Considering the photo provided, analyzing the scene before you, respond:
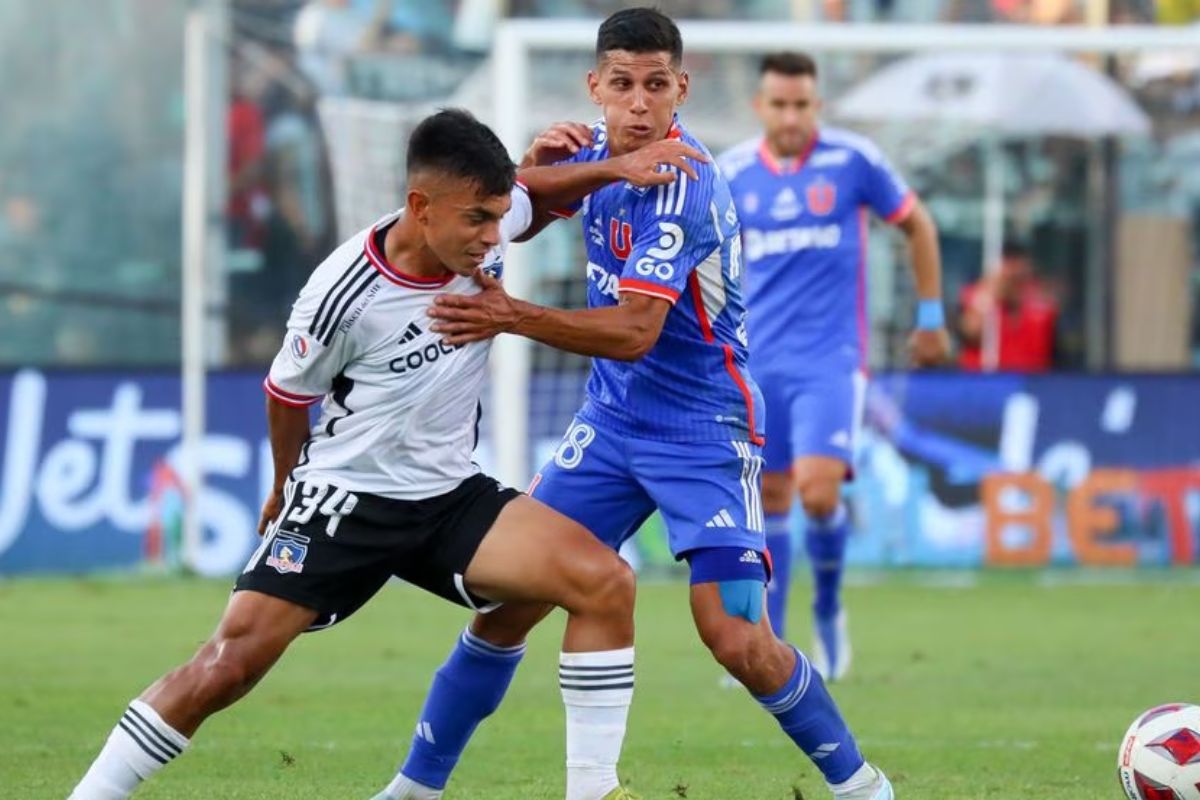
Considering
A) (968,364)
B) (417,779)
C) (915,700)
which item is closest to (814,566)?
(915,700)


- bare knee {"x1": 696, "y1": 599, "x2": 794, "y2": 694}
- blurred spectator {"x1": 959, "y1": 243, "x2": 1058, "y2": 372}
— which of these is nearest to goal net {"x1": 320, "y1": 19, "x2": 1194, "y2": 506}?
blurred spectator {"x1": 959, "y1": 243, "x2": 1058, "y2": 372}

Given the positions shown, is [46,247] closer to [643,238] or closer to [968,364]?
[968,364]

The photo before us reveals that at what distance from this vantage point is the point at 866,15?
65.2 ft

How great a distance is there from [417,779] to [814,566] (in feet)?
14.2

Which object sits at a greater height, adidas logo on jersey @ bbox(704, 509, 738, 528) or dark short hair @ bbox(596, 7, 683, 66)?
dark short hair @ bbox(596, 7, 683, 66)

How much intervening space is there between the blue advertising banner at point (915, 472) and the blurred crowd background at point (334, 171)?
1.87m

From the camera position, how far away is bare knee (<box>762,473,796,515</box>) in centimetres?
1060

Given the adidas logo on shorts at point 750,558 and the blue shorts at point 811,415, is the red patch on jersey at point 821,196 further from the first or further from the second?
the adidas logo on shorts at point 750,558

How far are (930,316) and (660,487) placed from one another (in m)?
4.13

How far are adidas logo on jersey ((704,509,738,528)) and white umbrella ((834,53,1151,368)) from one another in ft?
39.4

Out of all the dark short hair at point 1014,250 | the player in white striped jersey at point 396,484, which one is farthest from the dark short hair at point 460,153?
the dark short hair at point 1014,250

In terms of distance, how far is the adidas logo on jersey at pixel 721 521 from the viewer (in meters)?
6.77

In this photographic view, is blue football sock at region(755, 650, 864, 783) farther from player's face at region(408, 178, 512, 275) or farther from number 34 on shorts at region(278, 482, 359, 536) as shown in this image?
player's face at region(408, 178, 512, 275)

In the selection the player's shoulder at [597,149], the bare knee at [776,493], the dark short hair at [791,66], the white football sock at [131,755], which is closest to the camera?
the white football sock at [131,755]
